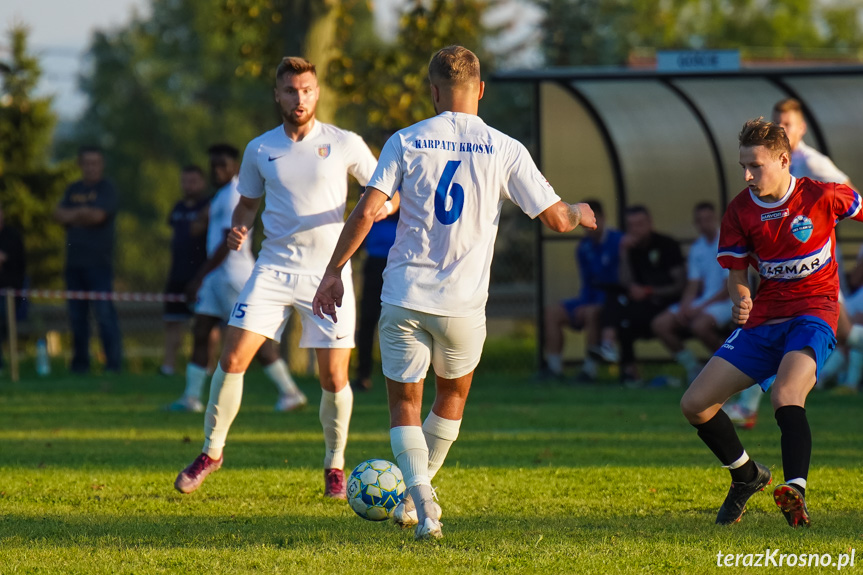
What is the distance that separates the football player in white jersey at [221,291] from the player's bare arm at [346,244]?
5.21 metres

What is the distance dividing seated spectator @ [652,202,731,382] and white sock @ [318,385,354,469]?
6.55 meters

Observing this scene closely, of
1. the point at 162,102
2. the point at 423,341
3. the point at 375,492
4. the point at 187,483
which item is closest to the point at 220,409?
the point at 187,483

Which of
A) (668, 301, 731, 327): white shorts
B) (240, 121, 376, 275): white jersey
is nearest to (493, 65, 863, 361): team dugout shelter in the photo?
(668, 301, 731, 327): white shorts

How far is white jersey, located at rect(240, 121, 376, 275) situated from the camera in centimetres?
622

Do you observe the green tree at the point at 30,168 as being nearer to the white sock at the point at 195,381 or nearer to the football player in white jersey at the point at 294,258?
the white sock at the point at 195,381

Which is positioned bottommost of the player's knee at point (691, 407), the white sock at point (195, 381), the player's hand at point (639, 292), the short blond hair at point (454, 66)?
the white sock at point (195, 381)

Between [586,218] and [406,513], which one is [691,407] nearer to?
[586,218]

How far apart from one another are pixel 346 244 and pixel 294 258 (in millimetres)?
1501

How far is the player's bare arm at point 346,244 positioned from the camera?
4777mm

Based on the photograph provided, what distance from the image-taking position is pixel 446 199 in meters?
4.77

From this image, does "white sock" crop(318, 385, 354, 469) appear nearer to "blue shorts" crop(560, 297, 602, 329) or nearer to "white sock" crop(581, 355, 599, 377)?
"white sock" crop(581, 355, 599, 377)

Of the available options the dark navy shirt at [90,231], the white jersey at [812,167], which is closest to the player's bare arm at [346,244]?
the white jersey at [812,167]

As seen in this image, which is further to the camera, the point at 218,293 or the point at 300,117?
the point at 218,293

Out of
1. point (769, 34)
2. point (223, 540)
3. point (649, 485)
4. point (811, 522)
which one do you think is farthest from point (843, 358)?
point (769, 34)
